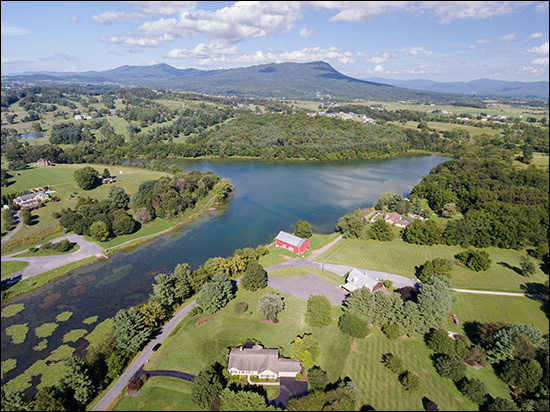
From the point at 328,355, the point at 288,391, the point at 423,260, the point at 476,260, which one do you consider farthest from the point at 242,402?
the point at 476,260

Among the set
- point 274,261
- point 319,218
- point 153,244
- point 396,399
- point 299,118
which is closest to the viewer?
point 396,399

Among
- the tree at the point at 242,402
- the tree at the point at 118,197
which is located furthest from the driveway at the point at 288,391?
the tree at the point at 118,197

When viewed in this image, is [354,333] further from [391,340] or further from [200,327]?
[200,327]

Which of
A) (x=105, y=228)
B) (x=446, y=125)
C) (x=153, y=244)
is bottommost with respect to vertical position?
(x=153, y=244)

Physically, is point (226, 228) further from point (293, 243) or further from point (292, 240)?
point (293, 243)

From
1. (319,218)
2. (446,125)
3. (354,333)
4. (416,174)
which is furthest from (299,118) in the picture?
(354,333)

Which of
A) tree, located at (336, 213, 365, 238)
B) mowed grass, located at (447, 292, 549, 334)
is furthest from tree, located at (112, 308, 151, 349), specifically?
tree, located at (336, 213, 365, 238)
